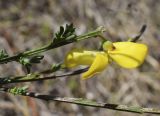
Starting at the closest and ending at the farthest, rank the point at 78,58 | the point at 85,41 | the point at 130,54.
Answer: the point at 130,54 < the point at 78,58 < the point at 85,41

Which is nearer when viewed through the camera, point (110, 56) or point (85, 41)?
point (110, 56)

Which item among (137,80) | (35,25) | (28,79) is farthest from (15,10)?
(28,79)

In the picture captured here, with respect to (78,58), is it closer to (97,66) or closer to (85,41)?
(97,66)

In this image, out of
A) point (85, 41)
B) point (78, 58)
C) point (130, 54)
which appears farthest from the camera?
point (85, 41)

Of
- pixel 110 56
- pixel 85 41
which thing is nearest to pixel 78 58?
pixel 110 56

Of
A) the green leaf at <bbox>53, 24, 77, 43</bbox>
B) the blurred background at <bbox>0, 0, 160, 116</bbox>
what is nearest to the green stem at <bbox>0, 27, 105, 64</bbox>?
the green leaf at <bbox>53, 24, 77, 43</bbox>

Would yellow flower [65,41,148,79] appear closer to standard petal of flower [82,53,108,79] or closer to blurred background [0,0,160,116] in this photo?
Answer: standard petal of flower [82,53,108,79]
